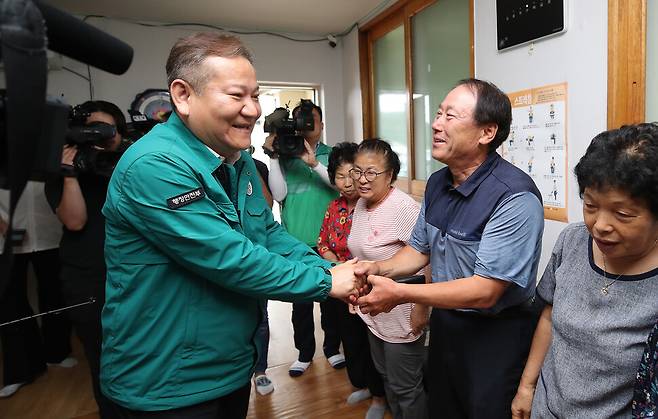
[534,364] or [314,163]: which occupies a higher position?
[314,163]

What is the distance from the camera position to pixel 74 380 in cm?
280

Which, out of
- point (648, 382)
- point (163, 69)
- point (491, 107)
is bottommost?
point (648, 382)

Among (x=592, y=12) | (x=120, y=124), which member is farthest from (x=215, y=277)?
(x=592, y=12)

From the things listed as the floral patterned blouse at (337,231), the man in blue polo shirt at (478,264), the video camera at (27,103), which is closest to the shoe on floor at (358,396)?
the floral patterned blouse at (337,231)

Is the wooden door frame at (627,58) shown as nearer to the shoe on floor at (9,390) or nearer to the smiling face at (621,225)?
the smiling face at (621,225)

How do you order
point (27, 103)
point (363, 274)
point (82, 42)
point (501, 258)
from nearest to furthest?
1. point (27, 103)
2. point (82, 42)
3. point (501, 258)
4. point (363, 274)

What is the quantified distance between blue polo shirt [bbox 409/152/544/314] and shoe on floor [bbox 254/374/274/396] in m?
1.52

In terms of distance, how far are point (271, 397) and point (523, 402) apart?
1630mm

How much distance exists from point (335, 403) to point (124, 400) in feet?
5.13

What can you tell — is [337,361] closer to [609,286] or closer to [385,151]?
[385,151]

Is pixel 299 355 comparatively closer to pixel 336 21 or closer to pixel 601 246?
pixel 601 246

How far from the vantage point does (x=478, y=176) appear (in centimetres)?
134

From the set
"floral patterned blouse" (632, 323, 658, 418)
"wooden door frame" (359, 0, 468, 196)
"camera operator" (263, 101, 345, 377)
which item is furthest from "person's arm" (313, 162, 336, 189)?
"floral patterned blouse" (632, 323, 658, 418)

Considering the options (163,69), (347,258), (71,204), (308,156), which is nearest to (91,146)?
(71,204)
